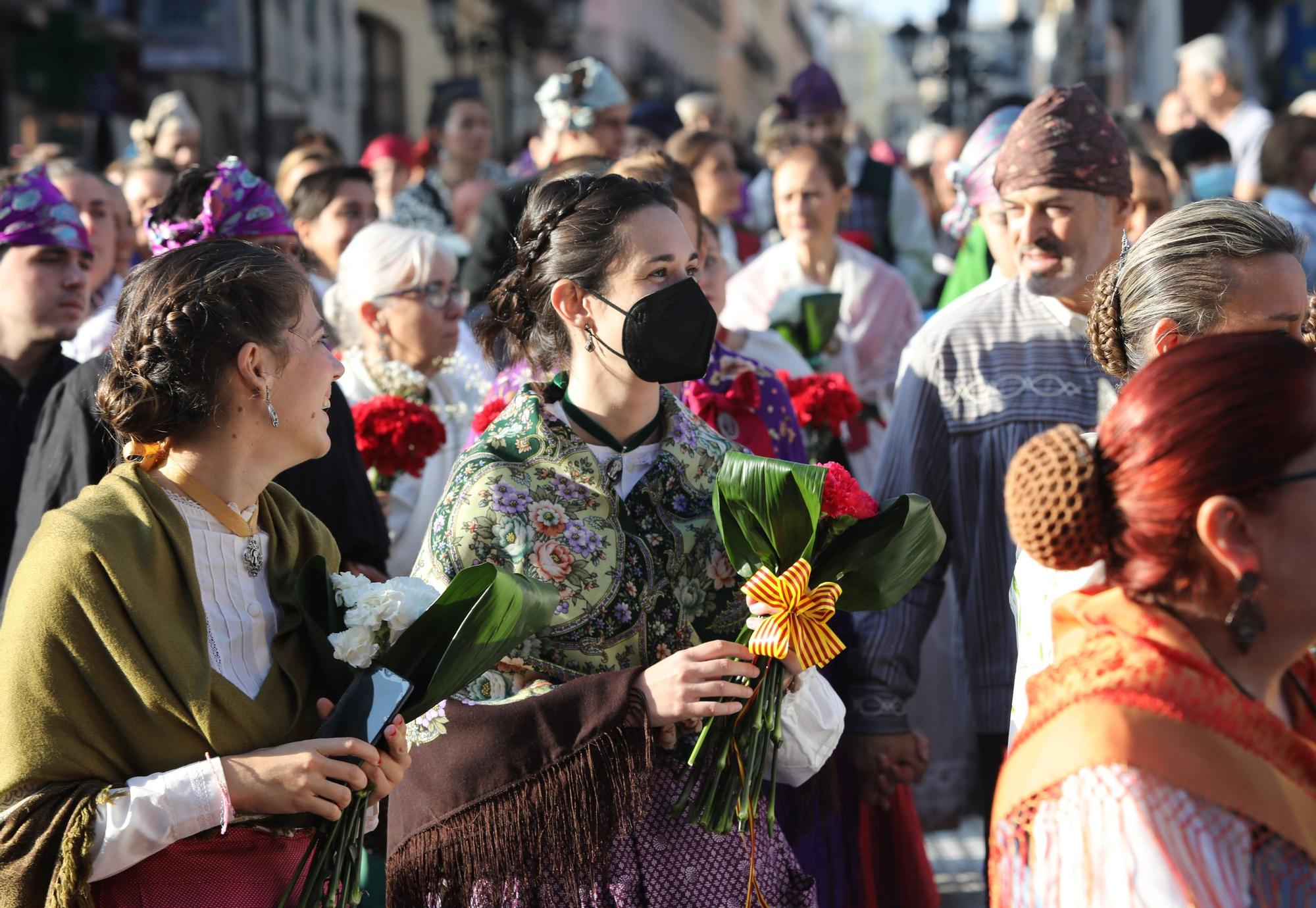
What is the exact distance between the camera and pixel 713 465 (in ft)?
11.5

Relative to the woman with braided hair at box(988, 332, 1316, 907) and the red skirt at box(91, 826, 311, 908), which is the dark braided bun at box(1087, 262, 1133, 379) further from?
the red skirt at box(91, 826, 311, 908)

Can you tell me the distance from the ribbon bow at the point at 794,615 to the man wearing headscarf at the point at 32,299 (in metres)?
2.46

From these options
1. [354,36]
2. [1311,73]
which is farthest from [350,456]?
[354,36]

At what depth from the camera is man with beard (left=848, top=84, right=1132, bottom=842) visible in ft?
13.3

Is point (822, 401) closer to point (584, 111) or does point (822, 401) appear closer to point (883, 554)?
point (883, 554)

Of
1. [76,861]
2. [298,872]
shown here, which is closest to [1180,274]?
[298,872]

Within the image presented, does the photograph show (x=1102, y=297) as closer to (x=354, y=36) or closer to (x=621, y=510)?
(x=621, y=510)

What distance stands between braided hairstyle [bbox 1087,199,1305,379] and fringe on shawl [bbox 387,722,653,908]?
130 centimetres

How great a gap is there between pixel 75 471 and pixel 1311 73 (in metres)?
13.1

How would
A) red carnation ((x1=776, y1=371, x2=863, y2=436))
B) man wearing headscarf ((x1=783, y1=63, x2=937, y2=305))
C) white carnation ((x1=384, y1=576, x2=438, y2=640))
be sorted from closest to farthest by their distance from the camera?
white carnation ((x1=384, y1=576, x2=438, y2=640)) < red carnation ((x1=776, y1=371, x2=863, y2=436)) < man wearing headscarf ((x1=783, y1=63, x2=937, y2=305))

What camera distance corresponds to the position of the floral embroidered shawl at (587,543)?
10.7 ft

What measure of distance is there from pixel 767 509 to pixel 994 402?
1224 millimetres

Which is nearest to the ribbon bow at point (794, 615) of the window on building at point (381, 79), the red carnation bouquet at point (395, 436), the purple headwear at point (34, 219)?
the red carnation bouquet at point (395, 436)

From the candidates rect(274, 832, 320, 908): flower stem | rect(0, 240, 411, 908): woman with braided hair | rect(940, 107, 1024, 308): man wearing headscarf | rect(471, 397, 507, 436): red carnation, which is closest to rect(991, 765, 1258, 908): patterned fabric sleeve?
rect(0, 240, 411, 908): woman with braided hair
